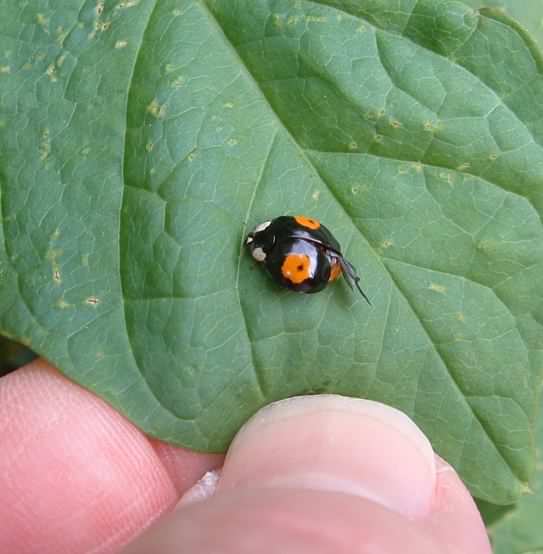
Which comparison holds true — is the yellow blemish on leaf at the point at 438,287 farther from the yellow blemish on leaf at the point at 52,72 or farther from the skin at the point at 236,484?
the yellow blemish on leaf at the point at 52,72

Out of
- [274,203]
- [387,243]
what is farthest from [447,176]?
[274,203]

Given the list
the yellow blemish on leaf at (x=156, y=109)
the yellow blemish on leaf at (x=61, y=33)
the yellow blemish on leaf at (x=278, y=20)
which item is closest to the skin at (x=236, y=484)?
the yellow blemish on leaf at (x=156, y=109)

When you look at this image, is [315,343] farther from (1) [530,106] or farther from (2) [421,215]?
(1) [530,106]

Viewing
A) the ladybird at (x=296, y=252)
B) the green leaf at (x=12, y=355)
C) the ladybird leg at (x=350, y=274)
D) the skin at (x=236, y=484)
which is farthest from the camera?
the green leaf at (x=12, y=355)

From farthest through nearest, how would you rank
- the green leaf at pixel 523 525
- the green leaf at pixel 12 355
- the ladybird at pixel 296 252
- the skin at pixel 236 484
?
1. the green leaf at pixel 523 525
2. the green leaf at pixel 12 355
3. the ladybird at pixel 296 252
4. the skin at pixel 236 484

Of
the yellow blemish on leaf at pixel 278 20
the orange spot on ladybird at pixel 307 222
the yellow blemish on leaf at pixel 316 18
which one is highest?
the yellow blemish on leaf at pixel 278 20

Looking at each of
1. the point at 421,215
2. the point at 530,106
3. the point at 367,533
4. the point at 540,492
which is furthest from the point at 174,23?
the point at 540,492
